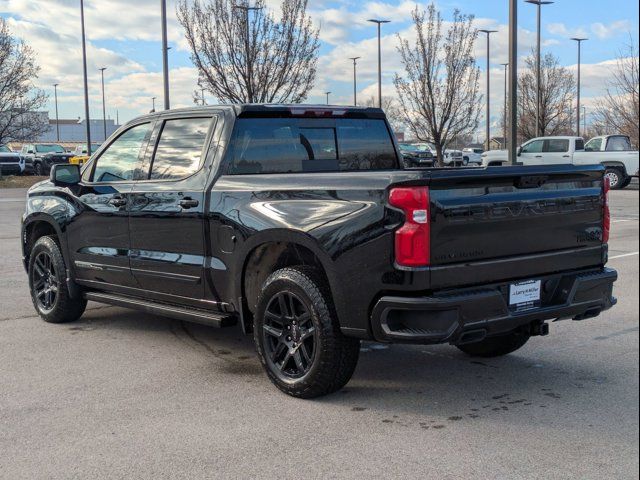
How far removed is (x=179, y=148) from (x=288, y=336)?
1875 millimetres

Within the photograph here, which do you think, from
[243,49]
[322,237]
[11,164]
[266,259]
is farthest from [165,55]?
[11,164]

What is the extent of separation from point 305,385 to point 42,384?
1.86 metres

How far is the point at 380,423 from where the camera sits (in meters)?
4.36

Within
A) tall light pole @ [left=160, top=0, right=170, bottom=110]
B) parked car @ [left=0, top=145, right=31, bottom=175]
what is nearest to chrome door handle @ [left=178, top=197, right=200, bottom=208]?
tall light pole @ [left=160, top=0, right=170, bottom=110]

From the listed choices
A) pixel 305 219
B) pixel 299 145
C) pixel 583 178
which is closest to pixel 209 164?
pixel 299 145

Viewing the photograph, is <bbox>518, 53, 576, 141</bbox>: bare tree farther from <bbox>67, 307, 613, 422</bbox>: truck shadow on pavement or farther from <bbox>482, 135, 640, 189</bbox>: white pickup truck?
<bbox>67, 307, 613, 422</bbox>: truck shadow on pavement

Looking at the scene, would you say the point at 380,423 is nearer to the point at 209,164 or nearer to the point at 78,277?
the point at 209,164

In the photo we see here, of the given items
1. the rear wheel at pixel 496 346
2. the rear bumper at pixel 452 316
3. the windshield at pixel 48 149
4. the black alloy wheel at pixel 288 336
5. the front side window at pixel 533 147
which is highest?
the windshield at pixel 48 149

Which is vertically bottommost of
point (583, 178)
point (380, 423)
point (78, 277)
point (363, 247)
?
point (380, 423)

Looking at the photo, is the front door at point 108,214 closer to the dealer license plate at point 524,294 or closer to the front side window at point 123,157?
the front side window at point 123,157

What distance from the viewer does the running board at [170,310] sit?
5.34 m

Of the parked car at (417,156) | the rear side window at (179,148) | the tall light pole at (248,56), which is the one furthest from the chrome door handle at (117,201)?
the tall light pole at (248,56)

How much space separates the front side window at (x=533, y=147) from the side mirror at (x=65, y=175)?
24.3 metres

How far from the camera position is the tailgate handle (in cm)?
446
